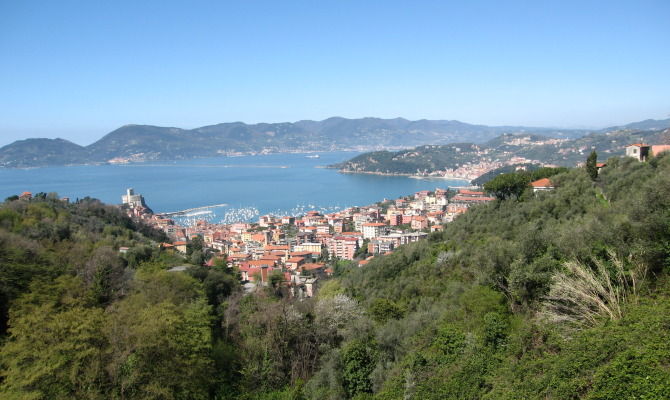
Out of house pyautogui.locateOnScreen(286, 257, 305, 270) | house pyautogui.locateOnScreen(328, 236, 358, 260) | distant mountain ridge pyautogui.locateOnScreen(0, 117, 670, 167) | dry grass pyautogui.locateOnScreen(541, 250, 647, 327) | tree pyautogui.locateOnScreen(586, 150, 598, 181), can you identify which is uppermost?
distant mountain ridge pyautogui.locateOnScreen(0, 117, 670, 167)

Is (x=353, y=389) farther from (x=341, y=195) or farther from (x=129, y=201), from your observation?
(x=341, y=195)

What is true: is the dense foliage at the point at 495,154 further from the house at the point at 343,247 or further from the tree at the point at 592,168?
the tree at the point at 592,168

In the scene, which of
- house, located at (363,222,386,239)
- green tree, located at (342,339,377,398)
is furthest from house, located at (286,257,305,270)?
green tree, located at (342,339,377,398)

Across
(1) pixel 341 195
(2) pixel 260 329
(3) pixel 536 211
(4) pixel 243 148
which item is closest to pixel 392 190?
(1) pixel 341 195

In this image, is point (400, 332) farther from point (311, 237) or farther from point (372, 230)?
point (372, 230)

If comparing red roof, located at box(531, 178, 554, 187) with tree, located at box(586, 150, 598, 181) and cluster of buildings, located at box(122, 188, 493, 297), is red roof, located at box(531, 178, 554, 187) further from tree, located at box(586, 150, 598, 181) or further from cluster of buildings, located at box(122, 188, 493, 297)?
cluster of buildings, located at box(122, 188, 493, 297)

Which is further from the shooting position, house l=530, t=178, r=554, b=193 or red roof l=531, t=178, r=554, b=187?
red roof l=531, t=178, r=554, b=187
